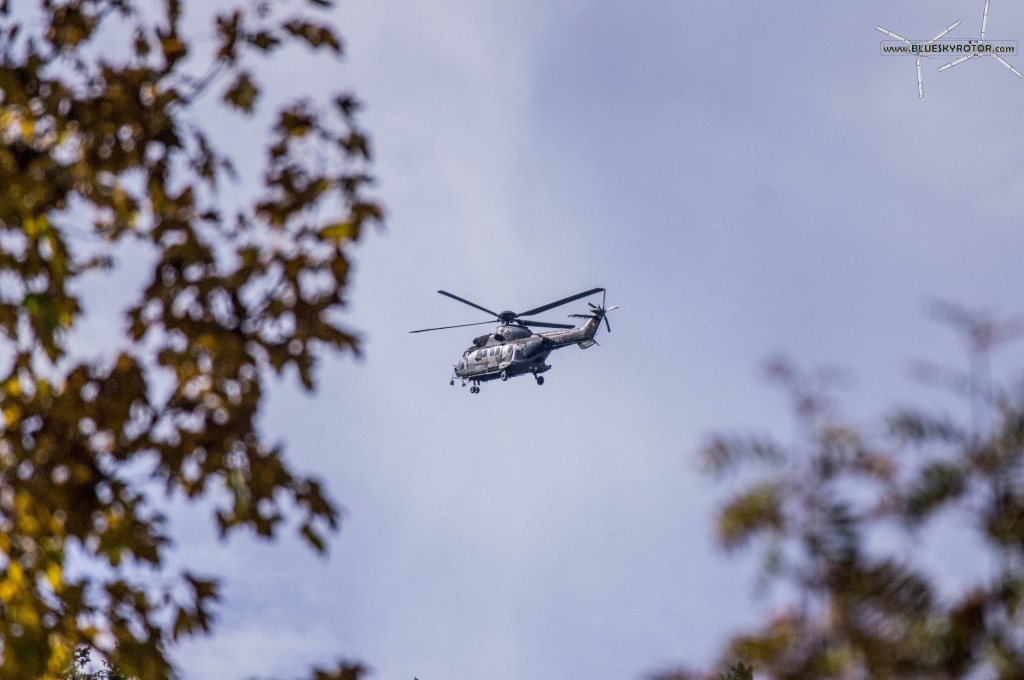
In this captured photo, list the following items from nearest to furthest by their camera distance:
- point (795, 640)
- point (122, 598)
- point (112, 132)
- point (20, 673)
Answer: point (795, 640)
point (20, 673)
point (122, 598)
point (112, 132)

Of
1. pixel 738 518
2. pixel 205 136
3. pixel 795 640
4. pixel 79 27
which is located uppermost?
pixel 79 27

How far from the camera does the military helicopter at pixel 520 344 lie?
1924 inches

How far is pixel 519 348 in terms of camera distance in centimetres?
4894

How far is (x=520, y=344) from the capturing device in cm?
4909

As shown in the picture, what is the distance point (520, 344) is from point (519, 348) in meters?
0.24

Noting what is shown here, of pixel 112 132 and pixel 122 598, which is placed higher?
pixel 112 132

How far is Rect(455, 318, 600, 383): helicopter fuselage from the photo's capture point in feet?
160

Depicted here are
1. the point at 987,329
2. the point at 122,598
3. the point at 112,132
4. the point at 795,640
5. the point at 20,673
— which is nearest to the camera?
the point at 795,640

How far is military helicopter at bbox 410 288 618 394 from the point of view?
48875 millimetres

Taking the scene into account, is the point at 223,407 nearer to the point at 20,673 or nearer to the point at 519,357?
the point at 20,673

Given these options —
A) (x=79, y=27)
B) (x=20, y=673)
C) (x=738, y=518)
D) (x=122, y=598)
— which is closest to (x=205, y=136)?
(x=79, y=27)

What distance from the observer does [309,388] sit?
534 cm

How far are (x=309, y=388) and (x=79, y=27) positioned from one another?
2394 millimetres

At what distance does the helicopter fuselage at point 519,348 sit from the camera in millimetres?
48906
